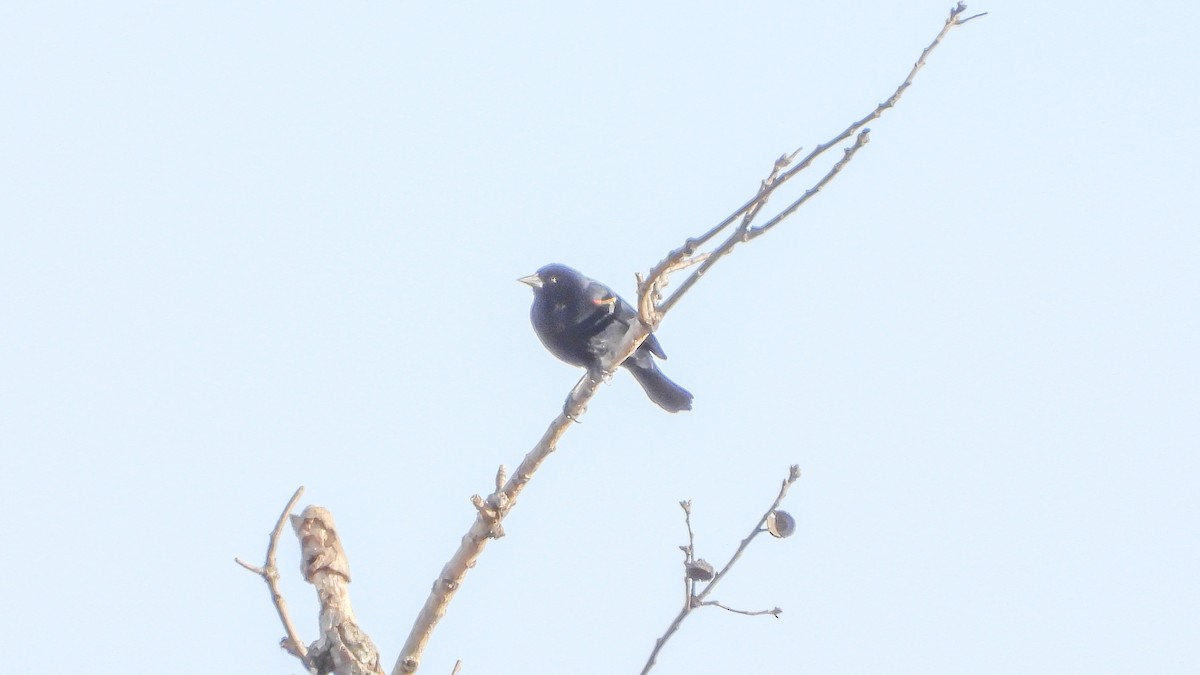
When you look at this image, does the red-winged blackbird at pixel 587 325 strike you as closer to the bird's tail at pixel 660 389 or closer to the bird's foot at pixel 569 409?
the bird's tail at pixel 660 389

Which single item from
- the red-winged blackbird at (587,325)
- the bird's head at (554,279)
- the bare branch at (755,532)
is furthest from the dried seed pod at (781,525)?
the bird's head at (554,279)

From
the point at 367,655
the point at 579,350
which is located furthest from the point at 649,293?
the point at 579,350

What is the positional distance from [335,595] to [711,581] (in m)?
1.13

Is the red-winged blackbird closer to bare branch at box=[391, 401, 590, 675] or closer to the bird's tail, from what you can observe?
the bird's tail

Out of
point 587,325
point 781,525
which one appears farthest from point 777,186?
point 587,325

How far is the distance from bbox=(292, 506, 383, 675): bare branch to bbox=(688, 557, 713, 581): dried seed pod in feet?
3.10

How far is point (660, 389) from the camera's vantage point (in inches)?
339

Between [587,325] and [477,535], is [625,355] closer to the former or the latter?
[477,535]

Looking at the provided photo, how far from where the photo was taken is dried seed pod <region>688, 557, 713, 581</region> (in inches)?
164

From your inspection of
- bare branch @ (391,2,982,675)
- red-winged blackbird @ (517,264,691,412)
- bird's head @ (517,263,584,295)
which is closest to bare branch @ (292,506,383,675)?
bare branch @ (391,2,982,675)

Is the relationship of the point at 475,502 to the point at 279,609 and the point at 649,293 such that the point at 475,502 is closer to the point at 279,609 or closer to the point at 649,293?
the point at 649,293

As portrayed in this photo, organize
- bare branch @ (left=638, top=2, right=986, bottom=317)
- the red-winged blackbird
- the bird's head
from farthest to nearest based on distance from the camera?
the bird's head
the red-winged blackbird
bare branch @ (left=638, top=2, right=986, bottom=317)

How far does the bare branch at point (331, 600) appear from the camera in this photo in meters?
4.14

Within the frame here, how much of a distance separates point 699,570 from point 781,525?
0.28m
